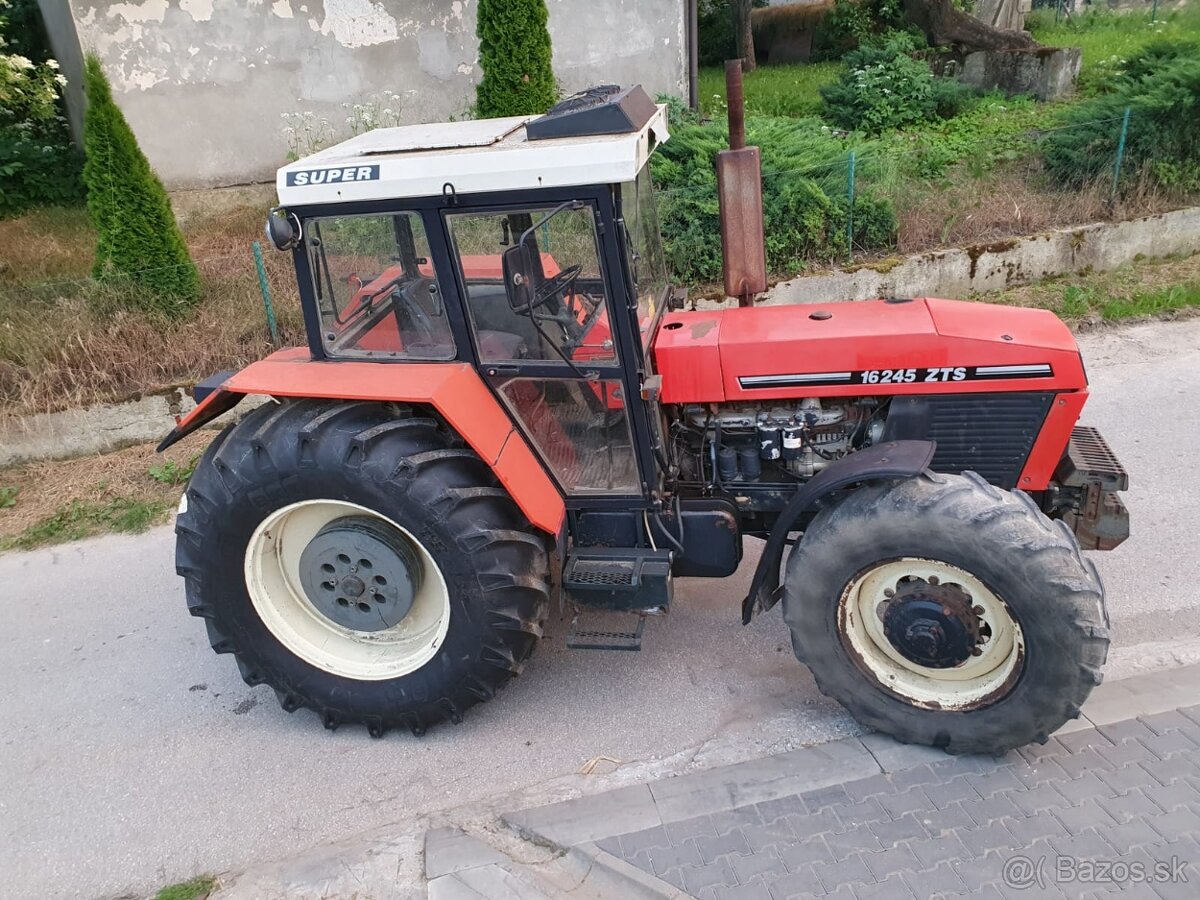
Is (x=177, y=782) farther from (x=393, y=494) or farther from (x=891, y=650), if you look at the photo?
(x=891, y=650)

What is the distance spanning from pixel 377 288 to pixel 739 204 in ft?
4.70

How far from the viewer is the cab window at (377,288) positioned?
3.31 meters

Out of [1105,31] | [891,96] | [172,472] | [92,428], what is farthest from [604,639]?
[1105,31]

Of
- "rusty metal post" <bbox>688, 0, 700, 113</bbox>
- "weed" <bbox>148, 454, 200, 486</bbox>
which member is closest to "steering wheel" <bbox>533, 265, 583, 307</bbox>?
"weed" <bbox>148, 454, 200, 486</bbox>

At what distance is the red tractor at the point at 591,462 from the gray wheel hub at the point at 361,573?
11 millimetres

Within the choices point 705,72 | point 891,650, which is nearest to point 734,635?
point 891,650

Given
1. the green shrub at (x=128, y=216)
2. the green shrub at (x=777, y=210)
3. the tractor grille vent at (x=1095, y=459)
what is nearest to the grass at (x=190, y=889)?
the tractor grille vent at (x=1095, y=459)

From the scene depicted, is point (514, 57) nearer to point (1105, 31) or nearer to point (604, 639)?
point (604, 639)

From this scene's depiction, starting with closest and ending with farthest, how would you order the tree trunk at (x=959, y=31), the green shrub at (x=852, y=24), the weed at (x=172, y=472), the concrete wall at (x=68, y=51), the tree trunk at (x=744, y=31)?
the weed at (x=172, y=472) → the concrete wall at (x=68, y=51) → the tree trunk at (x=959, y=31) → the tree trunk at (x=744, y=31) → the green shrub at (x=852, y=24)

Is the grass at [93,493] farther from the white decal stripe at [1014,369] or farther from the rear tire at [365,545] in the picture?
the white decal stripe at [1014,369]

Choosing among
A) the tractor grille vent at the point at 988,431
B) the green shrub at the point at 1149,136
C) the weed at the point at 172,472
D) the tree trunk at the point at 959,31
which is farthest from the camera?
the tree trunk at the point at 959,31

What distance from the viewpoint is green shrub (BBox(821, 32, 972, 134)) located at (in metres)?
10.8

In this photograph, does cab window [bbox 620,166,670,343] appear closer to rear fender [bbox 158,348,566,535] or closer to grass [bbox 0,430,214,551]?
rear fender [bbox 158,348,566,535]

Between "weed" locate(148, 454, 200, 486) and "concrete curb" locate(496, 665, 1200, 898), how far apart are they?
3.76 meters
